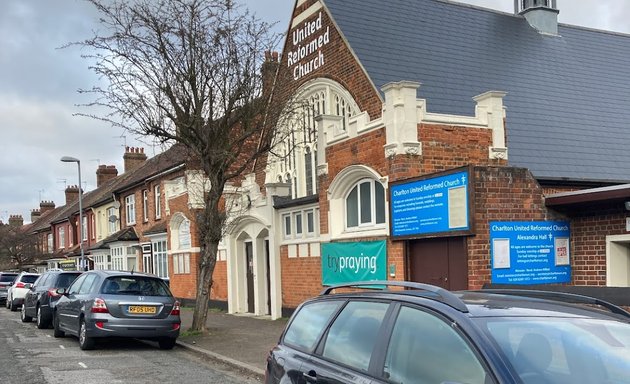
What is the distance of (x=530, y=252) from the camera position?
11.5m

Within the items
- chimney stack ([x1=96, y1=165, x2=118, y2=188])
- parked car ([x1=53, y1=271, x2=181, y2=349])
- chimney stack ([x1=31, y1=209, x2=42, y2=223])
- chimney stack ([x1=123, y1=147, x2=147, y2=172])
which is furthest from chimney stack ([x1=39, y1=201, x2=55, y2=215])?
parked car ([x1=53, y1=271, x2=181, y2=349])

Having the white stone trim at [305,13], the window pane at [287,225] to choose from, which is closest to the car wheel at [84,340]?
the window pane at [287,225]

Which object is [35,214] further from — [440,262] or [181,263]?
[440,262]

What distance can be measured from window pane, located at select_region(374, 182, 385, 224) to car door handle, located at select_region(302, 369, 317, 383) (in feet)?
30.4

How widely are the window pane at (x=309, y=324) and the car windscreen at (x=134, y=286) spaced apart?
26.7ft

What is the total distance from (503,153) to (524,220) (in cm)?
247

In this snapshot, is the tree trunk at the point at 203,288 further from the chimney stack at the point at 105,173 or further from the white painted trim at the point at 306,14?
the chimney stack at the point at 105,173

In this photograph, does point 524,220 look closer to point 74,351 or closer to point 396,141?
point 396,141

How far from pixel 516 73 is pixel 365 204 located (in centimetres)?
792

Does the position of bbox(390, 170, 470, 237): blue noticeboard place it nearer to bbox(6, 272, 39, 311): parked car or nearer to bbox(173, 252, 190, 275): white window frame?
bbox(173, 252, 190, 275): white window frame

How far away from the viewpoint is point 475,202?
10906 millimetres

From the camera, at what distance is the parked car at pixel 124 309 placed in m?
12.1

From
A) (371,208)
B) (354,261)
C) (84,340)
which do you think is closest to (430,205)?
(371,208)

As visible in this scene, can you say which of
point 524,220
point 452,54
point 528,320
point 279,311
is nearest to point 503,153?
point 524,220
